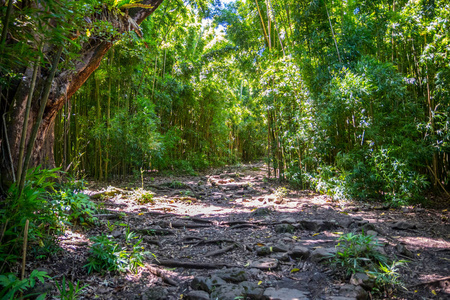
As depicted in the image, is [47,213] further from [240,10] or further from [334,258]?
[240,10]

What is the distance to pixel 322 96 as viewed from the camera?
16.3 ft

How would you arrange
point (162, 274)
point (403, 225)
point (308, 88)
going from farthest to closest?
point (308, 88), point (403, 225), point (162, 274)

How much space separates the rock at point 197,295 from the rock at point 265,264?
0.66m

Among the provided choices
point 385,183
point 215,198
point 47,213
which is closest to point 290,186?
point 215,198

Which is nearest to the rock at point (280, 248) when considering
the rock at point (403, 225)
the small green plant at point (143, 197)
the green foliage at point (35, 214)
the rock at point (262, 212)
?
the rock at point (262, 212)

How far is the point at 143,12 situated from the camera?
3.14 meters

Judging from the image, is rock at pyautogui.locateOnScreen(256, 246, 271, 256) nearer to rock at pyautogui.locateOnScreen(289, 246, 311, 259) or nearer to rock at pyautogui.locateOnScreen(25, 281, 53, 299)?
rock at pyautogui.locateOnScreen(289, 246, 311, 259)

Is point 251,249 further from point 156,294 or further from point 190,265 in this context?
point 156,294

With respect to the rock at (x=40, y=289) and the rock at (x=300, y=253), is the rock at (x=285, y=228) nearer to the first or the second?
the rock at (x=300, y=253)

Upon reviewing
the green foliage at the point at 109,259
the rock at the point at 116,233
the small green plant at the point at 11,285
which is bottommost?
the rock at the point at 116,233

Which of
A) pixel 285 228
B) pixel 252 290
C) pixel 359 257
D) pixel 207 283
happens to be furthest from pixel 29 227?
pixel 285 228

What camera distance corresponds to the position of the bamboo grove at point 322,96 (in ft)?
13.3

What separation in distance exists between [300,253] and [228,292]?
984 millimetres

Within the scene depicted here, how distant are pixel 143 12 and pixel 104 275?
9.17 feet
